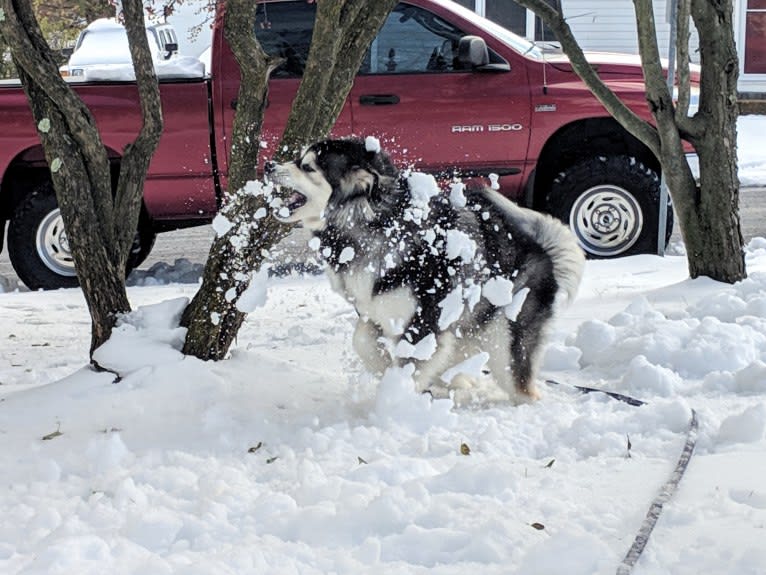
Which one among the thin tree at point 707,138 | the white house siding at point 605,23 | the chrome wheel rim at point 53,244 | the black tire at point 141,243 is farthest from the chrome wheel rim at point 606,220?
the white house siding at point 605,23

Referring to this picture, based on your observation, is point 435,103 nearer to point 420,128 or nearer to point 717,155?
point 420,128

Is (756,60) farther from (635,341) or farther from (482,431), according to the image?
(482,431)

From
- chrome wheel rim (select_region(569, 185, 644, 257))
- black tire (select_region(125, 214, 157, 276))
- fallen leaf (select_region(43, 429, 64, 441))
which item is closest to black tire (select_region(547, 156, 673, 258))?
chrome wheel rim (select_region(569, 185, 644, 257))

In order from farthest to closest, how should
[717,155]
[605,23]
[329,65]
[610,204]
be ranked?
[605,23], [610,204], [717,155], [329,65]

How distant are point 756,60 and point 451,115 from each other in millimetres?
17469

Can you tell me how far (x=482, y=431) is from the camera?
15.6 ft

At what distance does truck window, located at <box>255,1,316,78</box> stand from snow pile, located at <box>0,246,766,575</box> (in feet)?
10.2

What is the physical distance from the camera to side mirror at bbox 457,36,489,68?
8.72 m

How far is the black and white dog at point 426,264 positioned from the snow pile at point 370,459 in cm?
19

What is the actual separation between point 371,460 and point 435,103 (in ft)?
16.5

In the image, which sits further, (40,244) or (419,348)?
(40,244)

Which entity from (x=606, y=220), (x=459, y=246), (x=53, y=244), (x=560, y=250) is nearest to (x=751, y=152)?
(x=606, y=220)

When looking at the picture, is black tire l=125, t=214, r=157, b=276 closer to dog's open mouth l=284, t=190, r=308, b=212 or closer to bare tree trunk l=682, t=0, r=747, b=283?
dog's open mouth l=284, t=190, r=308, b=212

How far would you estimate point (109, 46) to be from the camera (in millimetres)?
13375
